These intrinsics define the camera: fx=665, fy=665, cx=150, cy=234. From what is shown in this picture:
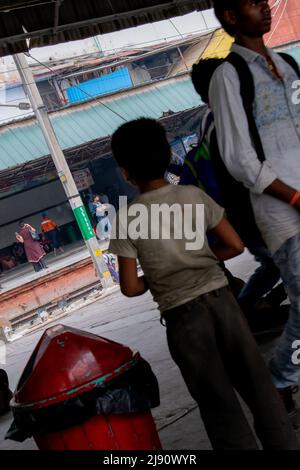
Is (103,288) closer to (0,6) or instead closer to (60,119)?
(60,119)

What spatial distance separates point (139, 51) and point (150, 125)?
1222 inches

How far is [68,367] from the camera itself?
277 centimetres

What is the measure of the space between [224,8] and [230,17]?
5 cm

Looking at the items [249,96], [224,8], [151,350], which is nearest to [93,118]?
[151,350]

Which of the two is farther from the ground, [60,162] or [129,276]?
[60,162]

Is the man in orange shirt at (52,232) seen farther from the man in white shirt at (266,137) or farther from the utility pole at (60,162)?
the man in white shirt at (266,137)

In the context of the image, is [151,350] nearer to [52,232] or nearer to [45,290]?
[45,290]

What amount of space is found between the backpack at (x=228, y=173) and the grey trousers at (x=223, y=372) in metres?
0.73

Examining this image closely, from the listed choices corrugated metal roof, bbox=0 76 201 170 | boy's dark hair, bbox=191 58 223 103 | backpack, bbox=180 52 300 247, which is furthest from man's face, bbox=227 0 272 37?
corrugated metal roof, bbox=0 76 201 170

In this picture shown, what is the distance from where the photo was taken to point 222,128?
282cm

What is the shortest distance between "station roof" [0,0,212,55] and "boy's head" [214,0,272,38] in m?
3.43

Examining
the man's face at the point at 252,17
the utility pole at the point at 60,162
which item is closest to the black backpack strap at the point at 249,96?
the man's face at the point at 252,17

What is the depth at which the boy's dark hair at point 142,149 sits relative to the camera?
2529 mm

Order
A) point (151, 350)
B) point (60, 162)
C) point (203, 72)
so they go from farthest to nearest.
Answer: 1. point (60, 162)
2. point (151, 350)
3. point (203, 72)
